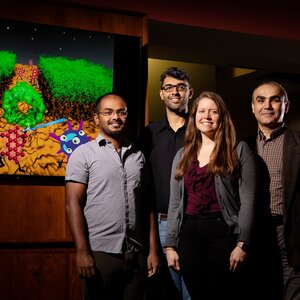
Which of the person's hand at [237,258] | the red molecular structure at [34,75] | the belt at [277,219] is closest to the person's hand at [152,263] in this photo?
the person's hand at [237,258]

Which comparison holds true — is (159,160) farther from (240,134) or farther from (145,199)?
(240,134)

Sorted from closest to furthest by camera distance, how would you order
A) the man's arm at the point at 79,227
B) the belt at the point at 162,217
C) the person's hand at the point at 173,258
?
the man's arm at the point at 79,227
the person's hand at the point at 173,258
the belt at the point at 162,217

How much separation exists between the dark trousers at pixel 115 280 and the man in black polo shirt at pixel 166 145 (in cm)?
29

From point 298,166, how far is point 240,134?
6566mm

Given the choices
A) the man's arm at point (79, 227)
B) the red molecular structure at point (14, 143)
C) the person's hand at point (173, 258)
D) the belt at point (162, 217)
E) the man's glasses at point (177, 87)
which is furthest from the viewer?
the red molecular structure at point (14, 143)

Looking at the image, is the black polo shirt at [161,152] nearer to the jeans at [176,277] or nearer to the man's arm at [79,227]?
the jeans at [176,277]

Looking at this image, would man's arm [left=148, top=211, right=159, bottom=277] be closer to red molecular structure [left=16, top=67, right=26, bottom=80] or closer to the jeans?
the jeans

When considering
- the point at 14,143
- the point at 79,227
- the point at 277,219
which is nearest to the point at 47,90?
the point at 14,143

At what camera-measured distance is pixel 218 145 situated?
9.08 feet

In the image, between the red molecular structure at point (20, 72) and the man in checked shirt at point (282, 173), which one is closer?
the man in checked shirt at point (282, 173)

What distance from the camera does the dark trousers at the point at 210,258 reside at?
262 centimetres

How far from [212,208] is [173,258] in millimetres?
347

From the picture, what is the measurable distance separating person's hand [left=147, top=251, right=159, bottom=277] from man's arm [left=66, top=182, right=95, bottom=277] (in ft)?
1.15

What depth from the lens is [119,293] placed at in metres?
2.77
